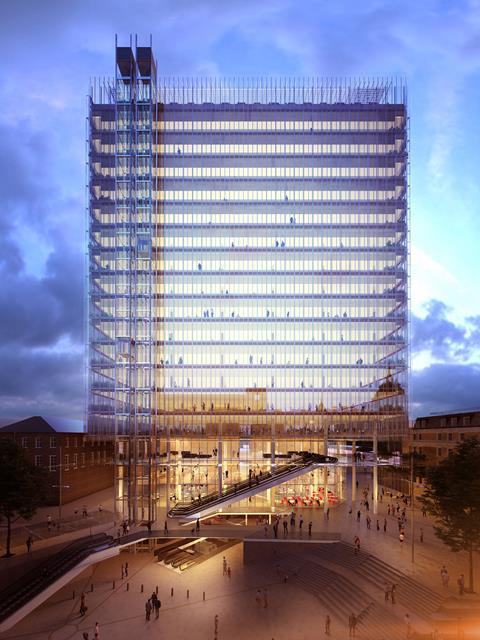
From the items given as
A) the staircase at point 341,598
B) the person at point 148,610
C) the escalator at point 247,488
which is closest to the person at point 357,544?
the staircase at point 341,598

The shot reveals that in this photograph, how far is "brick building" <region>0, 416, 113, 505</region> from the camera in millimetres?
63656

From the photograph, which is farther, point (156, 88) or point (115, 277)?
point (156, 88)

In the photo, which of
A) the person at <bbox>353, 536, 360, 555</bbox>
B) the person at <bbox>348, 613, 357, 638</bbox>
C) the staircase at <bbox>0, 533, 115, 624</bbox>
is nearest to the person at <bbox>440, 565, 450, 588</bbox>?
the person at <bbox>348, 613, 357, 638</bbox>

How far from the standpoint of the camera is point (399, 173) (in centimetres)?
7144

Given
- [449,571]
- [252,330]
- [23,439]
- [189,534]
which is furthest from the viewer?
[252,330]

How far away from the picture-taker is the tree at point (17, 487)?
44969mm

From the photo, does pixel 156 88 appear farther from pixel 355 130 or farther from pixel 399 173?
pixel 399 173

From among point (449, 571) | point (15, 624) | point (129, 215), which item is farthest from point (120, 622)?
point (129, 215)

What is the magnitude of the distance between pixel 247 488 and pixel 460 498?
25611mm

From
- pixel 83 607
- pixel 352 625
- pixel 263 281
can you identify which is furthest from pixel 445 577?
pixel 263 281

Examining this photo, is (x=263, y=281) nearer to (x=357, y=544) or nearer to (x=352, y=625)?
(x=357, y=544)

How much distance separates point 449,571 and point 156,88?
61910 millimetres

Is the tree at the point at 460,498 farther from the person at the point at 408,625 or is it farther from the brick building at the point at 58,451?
the brick building at the point at 58,451

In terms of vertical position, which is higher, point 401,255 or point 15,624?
point 401,255
